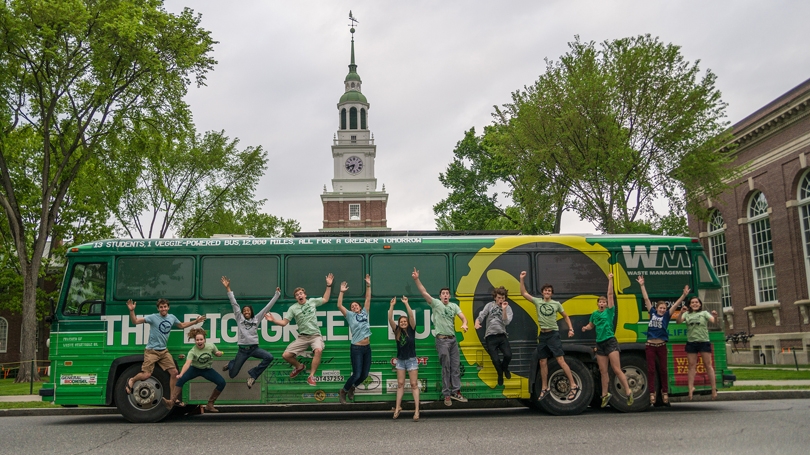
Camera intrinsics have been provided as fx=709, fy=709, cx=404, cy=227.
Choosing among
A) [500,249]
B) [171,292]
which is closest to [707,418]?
[500,249]

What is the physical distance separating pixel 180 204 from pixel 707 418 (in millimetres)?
29252

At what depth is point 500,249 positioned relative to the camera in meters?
12.6

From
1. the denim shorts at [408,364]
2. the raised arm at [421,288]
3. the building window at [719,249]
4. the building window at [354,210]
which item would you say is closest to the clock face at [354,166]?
the building window at [354,210]

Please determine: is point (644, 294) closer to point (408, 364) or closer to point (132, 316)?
point (408, 364)

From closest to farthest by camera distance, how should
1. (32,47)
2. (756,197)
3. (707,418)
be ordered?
A: (707,418)
(32,47)
(756,197)

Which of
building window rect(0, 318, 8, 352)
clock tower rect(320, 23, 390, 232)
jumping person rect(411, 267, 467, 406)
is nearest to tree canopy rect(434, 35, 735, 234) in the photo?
jumping person rect(411, 267, 467, 406)

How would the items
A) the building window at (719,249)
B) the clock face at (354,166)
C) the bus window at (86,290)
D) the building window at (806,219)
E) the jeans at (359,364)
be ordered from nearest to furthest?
the jeans at (359,364) → the bus window at (86,290) → the building window at (806,219) → the building window at (719,249) → the clock face at (354,166)

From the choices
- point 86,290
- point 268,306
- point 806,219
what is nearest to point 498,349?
point 268,306

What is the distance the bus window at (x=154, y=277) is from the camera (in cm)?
1222

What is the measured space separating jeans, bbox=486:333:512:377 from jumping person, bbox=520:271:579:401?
0.53 m

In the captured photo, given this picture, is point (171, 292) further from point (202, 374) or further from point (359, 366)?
point (359, 366)

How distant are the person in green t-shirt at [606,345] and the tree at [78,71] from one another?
16.4 metres

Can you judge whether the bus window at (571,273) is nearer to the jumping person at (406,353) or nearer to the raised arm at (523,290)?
the raised arm at (523,290)

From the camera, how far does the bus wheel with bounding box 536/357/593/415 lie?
12172 millimetres
